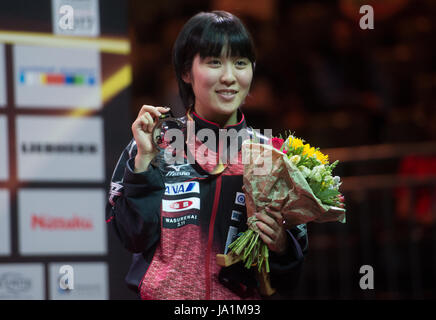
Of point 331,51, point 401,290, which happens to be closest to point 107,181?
point 401,290

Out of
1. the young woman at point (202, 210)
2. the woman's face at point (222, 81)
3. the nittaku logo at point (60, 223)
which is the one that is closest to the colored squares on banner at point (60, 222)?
the nittaku logo at point (60, 223)

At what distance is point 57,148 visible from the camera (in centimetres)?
338

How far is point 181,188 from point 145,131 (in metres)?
0.24

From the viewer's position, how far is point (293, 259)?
225 centimetres

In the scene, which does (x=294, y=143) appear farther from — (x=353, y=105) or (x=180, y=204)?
(x=353, y=105)

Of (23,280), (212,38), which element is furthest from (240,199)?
(23,280)

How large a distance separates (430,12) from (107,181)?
539 cm

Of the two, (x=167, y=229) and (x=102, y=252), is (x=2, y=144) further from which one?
(x=167, y=229)

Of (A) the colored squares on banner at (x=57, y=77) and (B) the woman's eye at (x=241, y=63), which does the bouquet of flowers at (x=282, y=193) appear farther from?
(A) the colored squares on banner at (x=57, y=77)

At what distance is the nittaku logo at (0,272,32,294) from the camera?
3.27 meters

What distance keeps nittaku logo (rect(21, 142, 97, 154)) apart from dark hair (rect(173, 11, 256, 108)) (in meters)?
1.20

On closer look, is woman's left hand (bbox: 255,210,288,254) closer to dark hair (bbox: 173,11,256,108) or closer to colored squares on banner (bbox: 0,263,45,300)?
dark hair (bbox: 173,11,256,108)

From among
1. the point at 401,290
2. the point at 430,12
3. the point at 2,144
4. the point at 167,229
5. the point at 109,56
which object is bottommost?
the point at 401,290

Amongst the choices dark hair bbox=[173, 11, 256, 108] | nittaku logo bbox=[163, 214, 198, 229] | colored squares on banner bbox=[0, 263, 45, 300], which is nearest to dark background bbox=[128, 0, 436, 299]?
colored squares on banner bbox=[0, 263, 45, 300]
